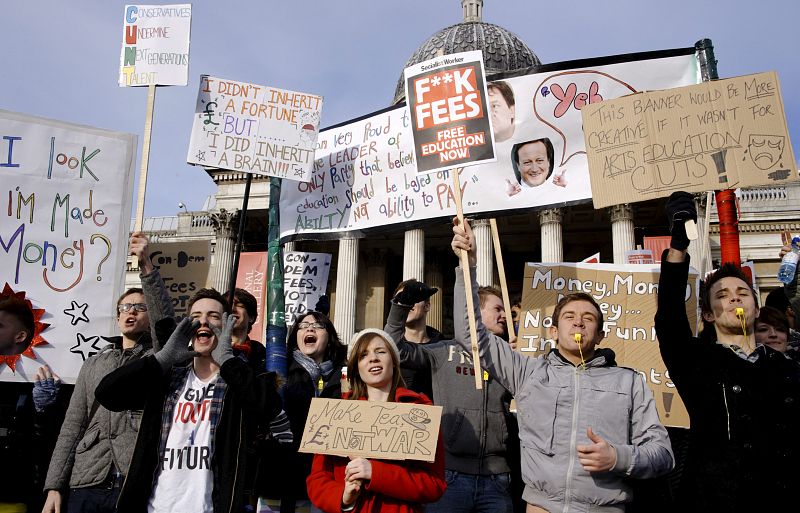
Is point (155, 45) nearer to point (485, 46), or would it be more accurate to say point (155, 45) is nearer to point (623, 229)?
point (623, 229)

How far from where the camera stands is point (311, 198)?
28.3 feet

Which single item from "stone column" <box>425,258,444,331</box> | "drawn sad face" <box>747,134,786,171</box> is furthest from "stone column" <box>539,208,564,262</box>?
"drawn sad face" <box>747,134,786,171</box>

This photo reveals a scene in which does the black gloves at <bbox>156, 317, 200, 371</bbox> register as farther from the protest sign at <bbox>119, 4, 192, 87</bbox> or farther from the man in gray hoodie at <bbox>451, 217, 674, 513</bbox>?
the protest sign at <bbox>119, 4, 192, 87</bbox>

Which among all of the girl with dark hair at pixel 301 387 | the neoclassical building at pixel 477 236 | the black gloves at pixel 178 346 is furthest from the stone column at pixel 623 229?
the black gloves at pixel 178 346

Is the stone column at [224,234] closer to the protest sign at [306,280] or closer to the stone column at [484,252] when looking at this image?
the stone column at [484,252]

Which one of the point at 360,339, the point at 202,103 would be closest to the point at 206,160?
the point at 202,103

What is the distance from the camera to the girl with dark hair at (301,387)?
411 cm

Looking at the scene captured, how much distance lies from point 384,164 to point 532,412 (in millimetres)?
4985

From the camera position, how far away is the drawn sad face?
4.52 metres

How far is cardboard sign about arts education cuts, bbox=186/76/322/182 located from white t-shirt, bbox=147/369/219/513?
3.80 metres

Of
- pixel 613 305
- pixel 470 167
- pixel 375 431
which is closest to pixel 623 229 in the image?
pixel 470 167

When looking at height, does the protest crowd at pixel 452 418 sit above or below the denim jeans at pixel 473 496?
above

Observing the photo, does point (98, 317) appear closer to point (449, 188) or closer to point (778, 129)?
point (449, 188)

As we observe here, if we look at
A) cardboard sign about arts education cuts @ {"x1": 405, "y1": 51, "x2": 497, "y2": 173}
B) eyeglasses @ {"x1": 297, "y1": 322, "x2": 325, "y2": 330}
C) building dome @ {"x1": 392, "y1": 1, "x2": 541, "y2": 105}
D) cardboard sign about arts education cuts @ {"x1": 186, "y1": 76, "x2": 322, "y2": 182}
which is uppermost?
building dome @ {"x1": 392, "y1": 1, "x2": 541, "y2": 105}
